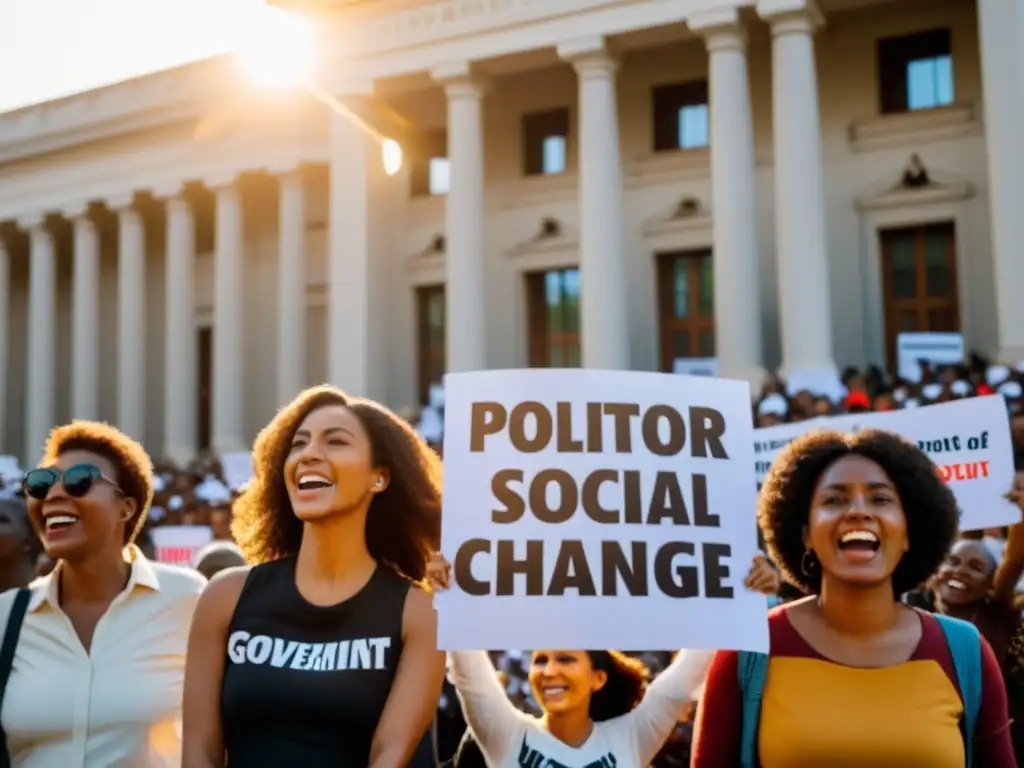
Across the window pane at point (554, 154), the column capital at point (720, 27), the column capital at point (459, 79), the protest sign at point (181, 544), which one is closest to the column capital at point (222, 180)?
the column capital at point (459, 79)

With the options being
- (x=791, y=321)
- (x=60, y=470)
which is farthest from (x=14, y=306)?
(x=60, y=470)

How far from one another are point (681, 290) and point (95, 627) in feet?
77.0

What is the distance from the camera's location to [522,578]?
3.90m

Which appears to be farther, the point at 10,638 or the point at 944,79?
the point at 944,79

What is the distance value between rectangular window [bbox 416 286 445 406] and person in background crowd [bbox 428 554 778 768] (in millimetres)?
24373

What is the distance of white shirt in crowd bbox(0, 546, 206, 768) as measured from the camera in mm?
4074

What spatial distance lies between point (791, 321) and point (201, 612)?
19.5 metres

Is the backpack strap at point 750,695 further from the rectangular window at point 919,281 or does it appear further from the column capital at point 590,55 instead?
the column capital at point 590,55

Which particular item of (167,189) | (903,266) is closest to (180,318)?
(167,189)

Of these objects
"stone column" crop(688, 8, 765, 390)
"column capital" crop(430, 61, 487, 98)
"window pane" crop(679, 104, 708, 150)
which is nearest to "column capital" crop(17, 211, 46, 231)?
"column capital" crop(430, 61, 487, 98)

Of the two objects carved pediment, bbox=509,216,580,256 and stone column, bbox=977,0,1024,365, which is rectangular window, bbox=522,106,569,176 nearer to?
carved pediment, bbox=509,216,580,256

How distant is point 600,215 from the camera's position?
79.3 feet

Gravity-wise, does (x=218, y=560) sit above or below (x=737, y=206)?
below

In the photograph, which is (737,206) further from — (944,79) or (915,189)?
(944,79)
